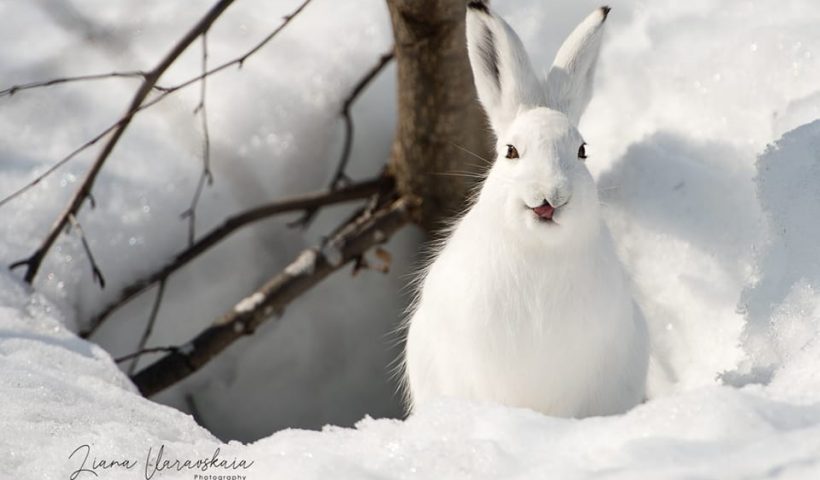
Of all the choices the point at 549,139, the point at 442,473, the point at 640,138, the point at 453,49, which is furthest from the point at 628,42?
the point at 442,473

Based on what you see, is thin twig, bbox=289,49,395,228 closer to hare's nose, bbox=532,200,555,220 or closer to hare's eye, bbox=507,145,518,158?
hare's eye, bbox=507,145,518,158

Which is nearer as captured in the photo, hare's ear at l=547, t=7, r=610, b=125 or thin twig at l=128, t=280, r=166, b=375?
hare's ear at l=547, t=7, r=610, b=125

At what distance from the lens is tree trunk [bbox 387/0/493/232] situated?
3.40 meters

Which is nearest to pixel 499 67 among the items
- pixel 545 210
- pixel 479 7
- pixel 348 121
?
pixel 479 7

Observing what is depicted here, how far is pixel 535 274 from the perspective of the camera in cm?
243

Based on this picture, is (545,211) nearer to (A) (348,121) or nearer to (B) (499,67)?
(B) (499,67)

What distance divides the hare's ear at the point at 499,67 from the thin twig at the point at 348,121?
4.33 ft

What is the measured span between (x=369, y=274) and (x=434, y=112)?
0.85m

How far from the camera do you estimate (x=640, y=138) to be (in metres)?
3.42

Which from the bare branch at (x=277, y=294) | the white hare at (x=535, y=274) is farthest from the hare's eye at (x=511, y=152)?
the bare branch at (x=277, y=294)

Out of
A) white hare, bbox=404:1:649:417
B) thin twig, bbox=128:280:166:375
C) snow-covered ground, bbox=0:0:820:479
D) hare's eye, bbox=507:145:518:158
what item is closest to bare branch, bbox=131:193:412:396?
thin twig, bbox=128:280:166:375

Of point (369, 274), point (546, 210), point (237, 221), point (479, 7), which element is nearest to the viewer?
point (546, 210)

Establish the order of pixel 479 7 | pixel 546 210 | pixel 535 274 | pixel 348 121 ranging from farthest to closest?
pixel 348 121, pixel 479 7, pixel 535 274, pixel 546 210

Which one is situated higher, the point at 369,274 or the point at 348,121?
the point at 348,121
